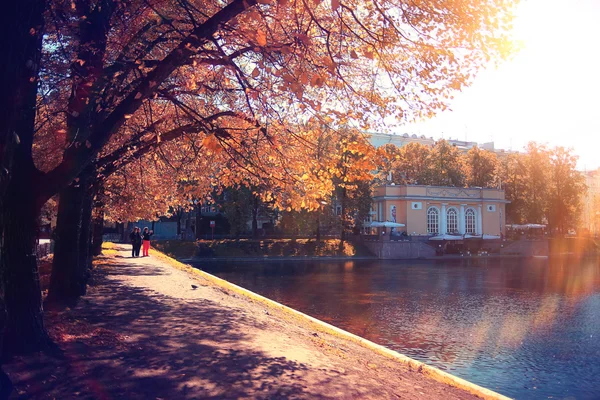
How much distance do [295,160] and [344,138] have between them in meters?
2.15

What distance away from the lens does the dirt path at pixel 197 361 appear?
17.9 ft

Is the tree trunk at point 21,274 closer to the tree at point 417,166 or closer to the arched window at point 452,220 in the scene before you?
the arched window at point 452,220

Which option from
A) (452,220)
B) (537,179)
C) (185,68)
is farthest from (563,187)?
(185,68)

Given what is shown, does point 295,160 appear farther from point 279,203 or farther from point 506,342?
point 506,342

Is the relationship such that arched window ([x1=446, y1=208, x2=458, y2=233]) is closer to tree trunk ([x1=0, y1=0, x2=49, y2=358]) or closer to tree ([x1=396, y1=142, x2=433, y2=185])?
tree ([x1=396, y1=142, x2=433, y2=185])

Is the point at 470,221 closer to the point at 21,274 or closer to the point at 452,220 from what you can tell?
the point at 452,220

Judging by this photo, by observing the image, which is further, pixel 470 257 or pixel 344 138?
pixel 470 257

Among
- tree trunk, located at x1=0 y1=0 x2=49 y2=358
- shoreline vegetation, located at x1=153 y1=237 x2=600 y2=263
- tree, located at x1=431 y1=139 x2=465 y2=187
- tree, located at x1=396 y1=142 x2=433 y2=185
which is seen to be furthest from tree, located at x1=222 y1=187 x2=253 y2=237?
tree trunk, located at x1=0 y1=0 x2=49 y2=358

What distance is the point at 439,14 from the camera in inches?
327

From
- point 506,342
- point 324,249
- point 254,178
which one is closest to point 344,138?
point 254,178

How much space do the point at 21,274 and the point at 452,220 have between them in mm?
57420

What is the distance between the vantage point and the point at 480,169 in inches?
2672

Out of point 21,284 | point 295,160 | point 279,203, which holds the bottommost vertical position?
A: point 21,284

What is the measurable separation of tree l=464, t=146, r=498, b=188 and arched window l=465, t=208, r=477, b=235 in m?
8.44
